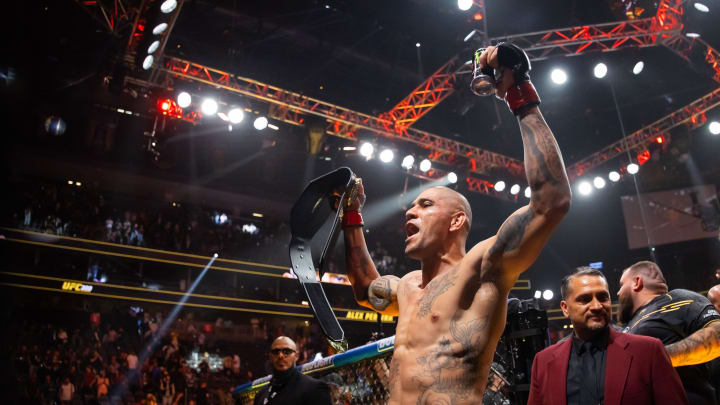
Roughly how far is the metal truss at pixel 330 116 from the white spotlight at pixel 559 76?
2932 millimetres

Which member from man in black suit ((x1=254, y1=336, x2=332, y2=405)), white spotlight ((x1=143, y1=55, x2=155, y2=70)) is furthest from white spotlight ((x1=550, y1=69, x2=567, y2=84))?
man in black suit ((x1=254, y1=336, x2=332, y2=405))

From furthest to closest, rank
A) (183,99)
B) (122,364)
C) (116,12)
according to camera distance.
A: (122,364)
(183,99)
(116,12)

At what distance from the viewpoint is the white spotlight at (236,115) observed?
1034cm

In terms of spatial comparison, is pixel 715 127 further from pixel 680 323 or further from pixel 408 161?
pixel 680 323

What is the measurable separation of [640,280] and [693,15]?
7.55 metres

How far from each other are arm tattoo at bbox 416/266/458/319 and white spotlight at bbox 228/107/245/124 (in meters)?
8.79

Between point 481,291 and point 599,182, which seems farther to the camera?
point 599,182

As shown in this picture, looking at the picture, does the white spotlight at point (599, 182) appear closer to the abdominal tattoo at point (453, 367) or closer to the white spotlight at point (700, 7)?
the white spotlight at point (700, 7)

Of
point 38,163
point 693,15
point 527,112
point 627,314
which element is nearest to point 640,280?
point 627,314

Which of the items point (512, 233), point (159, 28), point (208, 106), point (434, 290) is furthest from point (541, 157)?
point (208, 106)

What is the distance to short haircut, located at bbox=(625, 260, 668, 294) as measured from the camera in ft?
10.2

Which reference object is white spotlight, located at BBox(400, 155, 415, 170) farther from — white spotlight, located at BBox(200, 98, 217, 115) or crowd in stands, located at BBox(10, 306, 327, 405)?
crowd in stands, located at BBox(10, 306, 327, 405)

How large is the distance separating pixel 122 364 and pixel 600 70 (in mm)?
10760

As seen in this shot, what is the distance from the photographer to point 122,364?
10.5 metres
